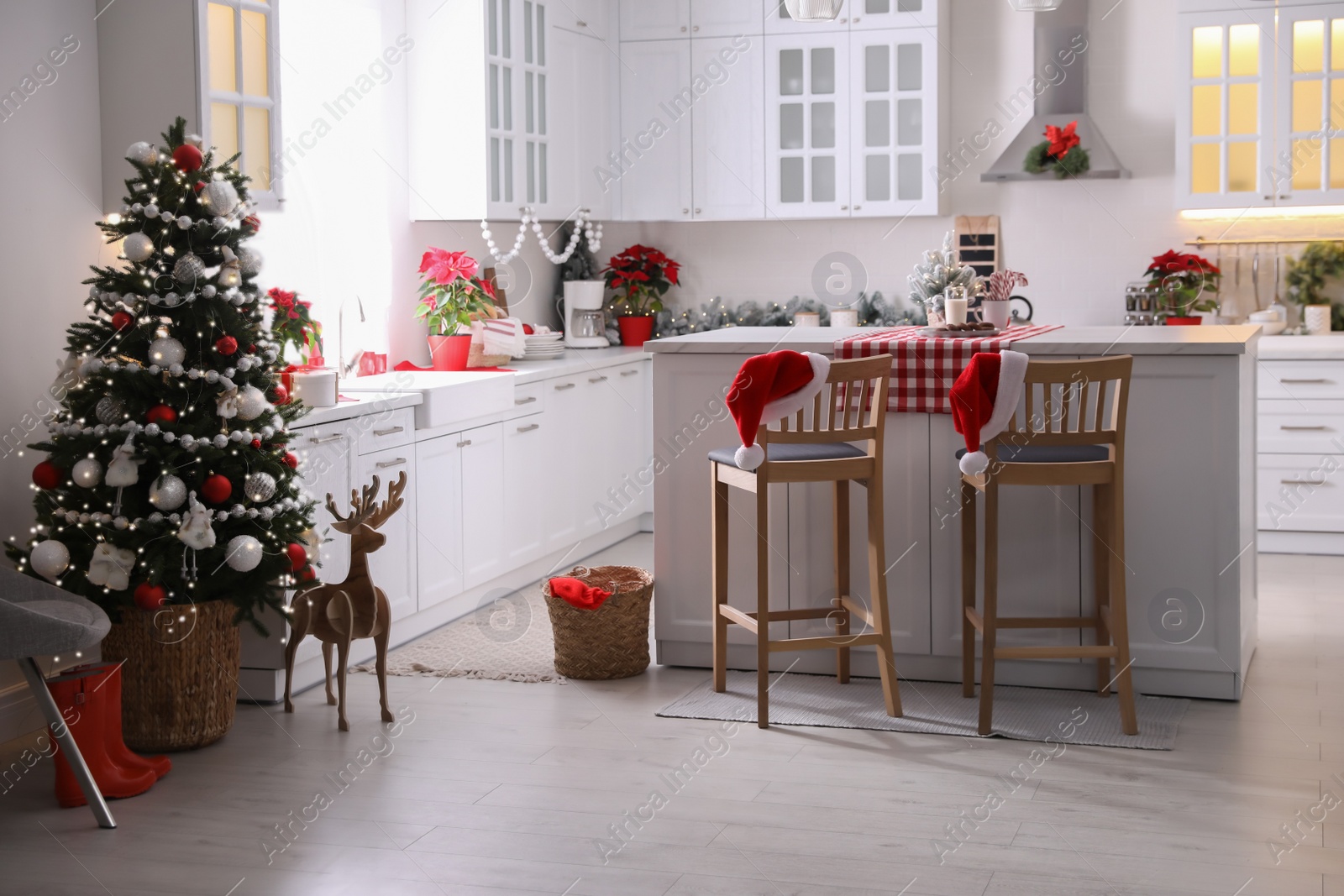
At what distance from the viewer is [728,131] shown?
7.03 m

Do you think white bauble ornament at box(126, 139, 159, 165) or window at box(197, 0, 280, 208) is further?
window at box(197, 0, 280, 208)

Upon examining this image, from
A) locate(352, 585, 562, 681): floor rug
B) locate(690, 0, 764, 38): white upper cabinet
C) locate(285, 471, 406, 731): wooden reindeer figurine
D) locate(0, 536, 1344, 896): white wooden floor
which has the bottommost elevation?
locate(0, 536, 1344, 896): white wooden floor

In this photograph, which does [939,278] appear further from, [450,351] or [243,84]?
[243,84]

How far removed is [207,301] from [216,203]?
10.5 inches

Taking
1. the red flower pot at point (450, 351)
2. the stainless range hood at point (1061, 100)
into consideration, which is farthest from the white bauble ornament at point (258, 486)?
the stainless range hood at point (1061, 100)

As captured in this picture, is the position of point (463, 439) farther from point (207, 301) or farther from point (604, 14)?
point (604, 14)

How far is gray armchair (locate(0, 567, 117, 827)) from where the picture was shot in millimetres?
3164

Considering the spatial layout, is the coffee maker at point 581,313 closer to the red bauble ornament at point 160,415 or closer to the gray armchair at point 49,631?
the red bauble ornament at point 160,415

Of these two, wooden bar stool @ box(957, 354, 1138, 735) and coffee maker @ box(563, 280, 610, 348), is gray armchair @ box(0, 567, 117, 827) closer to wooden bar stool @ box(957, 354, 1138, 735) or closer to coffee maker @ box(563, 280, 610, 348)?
wooden bar stool @ box(957, 354, 1138, 735)

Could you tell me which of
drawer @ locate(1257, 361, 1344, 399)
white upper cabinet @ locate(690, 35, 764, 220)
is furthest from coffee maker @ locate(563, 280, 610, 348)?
drawer @ locate(1257, 361, 1344, 399)

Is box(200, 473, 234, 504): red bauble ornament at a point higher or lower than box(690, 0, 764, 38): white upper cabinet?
lower

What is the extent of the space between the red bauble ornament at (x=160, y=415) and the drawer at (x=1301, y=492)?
460 centimetres

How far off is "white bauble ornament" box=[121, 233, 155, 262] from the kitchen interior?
73mm

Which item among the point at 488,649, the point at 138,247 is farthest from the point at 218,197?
the point at 488,649
